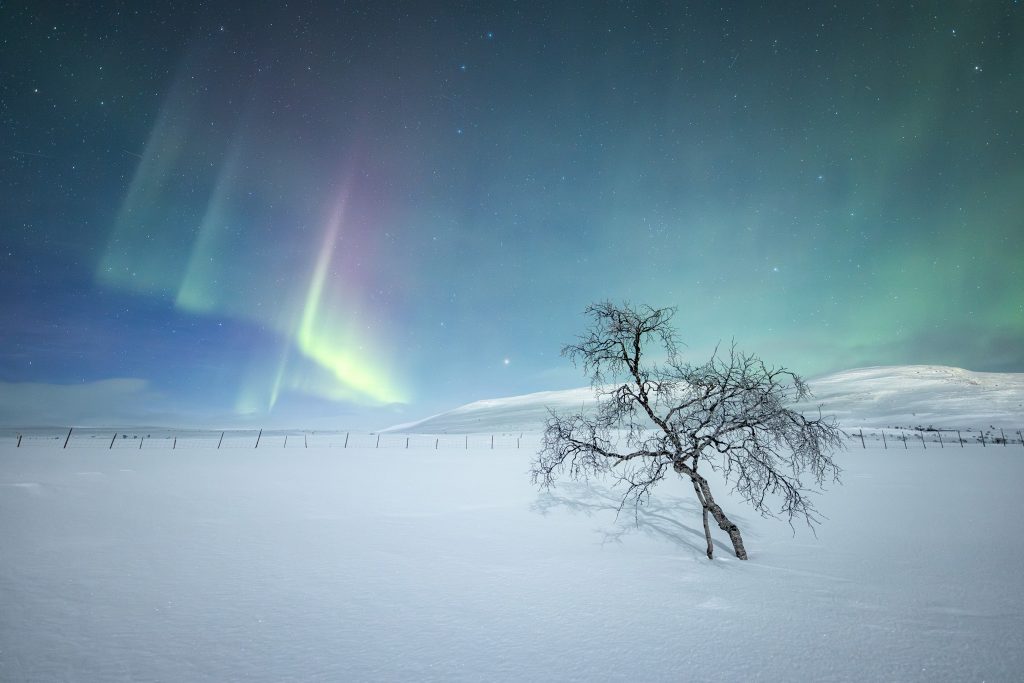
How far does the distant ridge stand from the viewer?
292 feet

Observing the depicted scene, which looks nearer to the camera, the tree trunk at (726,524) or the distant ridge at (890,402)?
the tree trunk at (726,524)

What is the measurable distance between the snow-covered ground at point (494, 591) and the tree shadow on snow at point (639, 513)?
180mm

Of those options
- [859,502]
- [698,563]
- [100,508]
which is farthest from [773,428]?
[100,508]

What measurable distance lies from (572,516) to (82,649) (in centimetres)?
1581

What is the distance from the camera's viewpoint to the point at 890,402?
366 ft

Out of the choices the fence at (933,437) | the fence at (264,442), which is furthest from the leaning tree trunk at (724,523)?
the fence at (933,437)

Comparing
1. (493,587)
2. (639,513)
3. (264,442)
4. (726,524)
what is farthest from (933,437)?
(264,442)

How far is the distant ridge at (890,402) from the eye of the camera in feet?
A: 292

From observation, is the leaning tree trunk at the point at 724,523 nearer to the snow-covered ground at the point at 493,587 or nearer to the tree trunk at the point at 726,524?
the tree trunk at the point at 726,524

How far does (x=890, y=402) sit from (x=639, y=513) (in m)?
129

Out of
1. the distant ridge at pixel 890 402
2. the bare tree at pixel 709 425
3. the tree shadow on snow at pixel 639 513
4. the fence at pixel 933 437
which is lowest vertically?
the tree shadow on snow at pixel 639 513

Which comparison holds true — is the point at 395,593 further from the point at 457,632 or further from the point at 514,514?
the point at 514,514

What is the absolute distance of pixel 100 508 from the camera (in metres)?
18.8

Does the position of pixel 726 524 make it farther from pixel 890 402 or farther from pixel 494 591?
pixel 890 402
